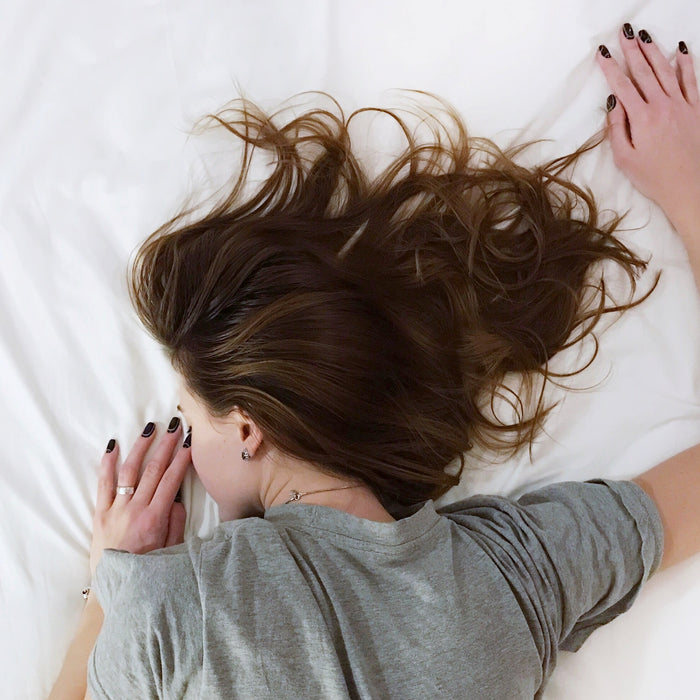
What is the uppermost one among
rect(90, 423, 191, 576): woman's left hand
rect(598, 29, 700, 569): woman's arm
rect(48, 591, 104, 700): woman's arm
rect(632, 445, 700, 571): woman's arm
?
rect(598, 29, 700, 569): woman's arm

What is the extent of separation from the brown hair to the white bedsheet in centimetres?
5

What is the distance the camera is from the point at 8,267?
121cm

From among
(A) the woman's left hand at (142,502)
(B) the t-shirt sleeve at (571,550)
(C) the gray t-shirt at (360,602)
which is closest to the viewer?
(C) the gray t-shirt at (360,602)

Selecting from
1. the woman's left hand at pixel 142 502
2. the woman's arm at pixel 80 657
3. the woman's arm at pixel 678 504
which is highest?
the woman's left hand at pixel 142 502

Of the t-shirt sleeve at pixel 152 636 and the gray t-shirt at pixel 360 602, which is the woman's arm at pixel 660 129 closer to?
the gray t-shirt at pixel 360 602

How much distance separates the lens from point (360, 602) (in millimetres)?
931

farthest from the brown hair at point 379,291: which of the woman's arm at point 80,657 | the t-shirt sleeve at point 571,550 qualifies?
the woman's arm at point 80,657

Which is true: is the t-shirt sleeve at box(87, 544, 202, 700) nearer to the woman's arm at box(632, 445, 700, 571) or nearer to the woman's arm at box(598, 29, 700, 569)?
the woman's arm at box(632, 445, 700, 571)

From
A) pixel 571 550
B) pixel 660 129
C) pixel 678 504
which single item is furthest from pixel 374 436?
pixel 660 129

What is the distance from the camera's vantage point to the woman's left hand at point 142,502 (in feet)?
3.73

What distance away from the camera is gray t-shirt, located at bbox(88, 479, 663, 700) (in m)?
0.89

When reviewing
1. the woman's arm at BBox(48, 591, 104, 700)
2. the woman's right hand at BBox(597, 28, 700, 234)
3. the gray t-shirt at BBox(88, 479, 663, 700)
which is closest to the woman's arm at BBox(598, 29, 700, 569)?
the woman's right hand at BBox(597, 28, 700, 234)

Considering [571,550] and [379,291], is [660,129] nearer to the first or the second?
[379,291]

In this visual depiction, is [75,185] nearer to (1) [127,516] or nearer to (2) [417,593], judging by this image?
(1) [127,516]
